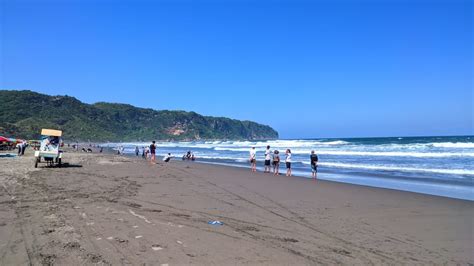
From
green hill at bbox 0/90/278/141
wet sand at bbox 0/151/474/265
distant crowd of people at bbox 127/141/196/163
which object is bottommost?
wet sand at bbox 0/151/474/265

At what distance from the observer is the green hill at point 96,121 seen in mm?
88875

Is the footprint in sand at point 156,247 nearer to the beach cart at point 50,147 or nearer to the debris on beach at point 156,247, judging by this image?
the debris on beach at point 156,247

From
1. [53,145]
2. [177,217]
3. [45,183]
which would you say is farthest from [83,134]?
[177,217]

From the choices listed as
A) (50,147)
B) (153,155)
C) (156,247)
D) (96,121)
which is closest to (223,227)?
(156,247)

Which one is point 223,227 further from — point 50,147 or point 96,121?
point 96,121

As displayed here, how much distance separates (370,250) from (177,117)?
17131 cm

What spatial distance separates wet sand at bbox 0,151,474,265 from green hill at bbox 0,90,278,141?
66.2 metres

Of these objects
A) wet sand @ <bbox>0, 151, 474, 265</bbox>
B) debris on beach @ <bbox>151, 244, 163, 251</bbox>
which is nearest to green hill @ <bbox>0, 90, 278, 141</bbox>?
wet sand @ <bbox>0, 151, 474, 265</bbox>

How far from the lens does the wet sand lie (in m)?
4.90

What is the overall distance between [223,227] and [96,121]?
436 ft

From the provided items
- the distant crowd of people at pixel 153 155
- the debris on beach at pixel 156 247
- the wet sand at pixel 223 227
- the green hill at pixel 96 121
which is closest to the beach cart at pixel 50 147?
the wet sand at pixel 223 227

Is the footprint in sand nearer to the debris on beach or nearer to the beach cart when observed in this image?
the debris on beach

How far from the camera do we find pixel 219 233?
611 cm

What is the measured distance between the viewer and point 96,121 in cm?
12825
